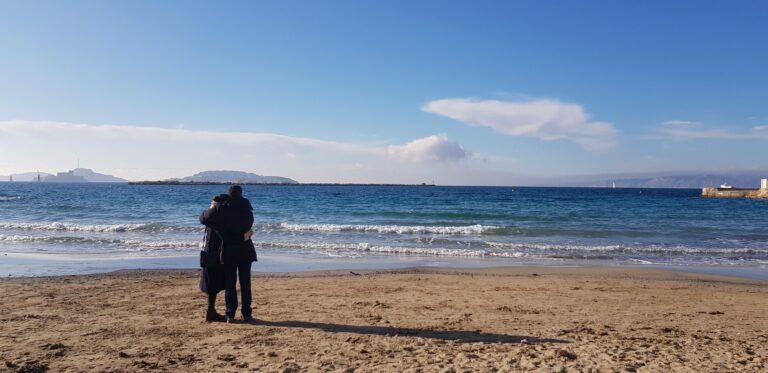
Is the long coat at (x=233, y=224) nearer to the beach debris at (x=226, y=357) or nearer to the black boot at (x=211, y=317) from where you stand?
the black boot at (x=211, y=317)

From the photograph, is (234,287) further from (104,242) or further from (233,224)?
(104,242)

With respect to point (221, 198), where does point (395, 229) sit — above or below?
below

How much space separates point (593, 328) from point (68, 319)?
702cm

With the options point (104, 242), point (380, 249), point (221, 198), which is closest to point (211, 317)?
point (221, 198)

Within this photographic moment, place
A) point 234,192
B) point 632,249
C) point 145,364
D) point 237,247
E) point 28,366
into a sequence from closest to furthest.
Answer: point 28,366 → point 145,364 → point 234,192 → point 237,247 → point 632,249

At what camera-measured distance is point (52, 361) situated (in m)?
4.96

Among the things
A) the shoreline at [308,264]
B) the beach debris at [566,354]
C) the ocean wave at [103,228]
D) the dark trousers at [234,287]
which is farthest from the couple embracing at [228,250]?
the ocean wave at [103,228]

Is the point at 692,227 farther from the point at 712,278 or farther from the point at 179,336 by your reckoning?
the point at 179,336

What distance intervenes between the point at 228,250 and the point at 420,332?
276 centimetres

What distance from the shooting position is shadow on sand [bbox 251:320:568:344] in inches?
230

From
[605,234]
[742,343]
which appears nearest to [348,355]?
[742,343]

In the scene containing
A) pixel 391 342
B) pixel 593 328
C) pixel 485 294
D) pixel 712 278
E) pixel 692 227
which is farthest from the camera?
pixel 692 227

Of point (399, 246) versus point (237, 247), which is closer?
point (237, 247)

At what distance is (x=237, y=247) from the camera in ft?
21.9
